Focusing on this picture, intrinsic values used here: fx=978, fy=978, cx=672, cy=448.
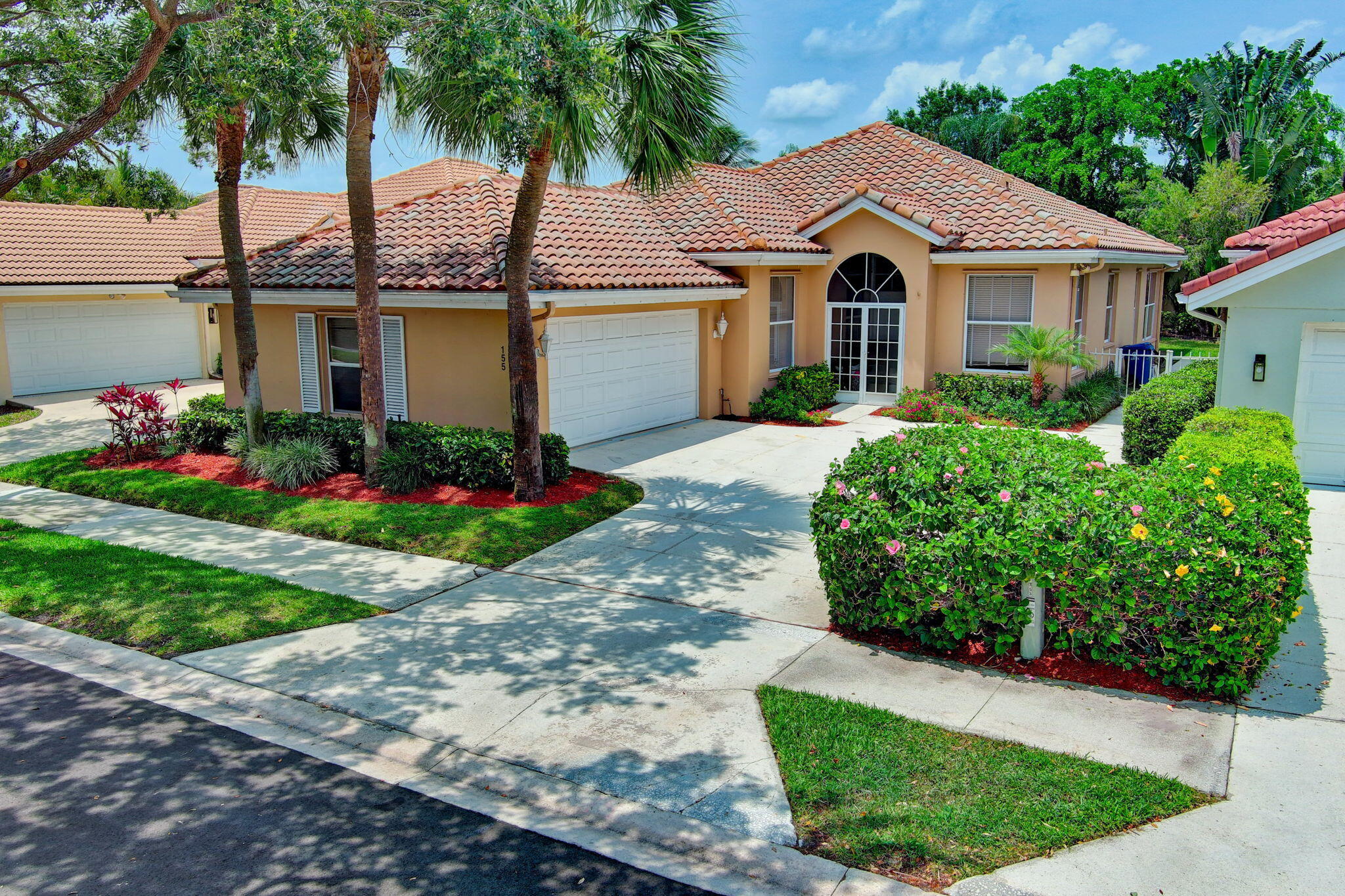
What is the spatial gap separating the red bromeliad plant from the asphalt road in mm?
9400

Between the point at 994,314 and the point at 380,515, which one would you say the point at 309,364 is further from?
the point at 994,314

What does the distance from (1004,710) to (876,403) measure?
14075 millimetres

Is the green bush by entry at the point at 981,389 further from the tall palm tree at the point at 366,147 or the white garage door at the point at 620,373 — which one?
the tall palm tree at the point at 366,147

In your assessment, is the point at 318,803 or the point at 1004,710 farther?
the point at 1004,710

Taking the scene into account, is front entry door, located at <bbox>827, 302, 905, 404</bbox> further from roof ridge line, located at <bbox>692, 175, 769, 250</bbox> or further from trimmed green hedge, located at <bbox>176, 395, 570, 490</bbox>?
trimmed green hedge, located at <bbox>176, 395, 570, 490</bbox>

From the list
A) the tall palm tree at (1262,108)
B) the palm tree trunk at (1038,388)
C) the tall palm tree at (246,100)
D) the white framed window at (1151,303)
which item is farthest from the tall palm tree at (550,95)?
the tall palm tree at (1262,108)

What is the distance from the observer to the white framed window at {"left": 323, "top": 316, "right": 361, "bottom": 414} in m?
16.1

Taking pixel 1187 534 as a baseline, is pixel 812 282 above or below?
above

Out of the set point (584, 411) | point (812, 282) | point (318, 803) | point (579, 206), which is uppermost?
point (579, 206)

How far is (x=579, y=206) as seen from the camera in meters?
18.2

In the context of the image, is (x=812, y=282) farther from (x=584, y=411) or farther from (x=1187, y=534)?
(x=1187, y=534)

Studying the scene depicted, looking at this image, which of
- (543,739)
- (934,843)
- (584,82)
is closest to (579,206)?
(584,82)

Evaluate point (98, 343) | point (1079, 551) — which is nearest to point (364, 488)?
point (1079, 551)

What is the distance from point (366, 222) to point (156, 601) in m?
5.28
